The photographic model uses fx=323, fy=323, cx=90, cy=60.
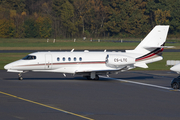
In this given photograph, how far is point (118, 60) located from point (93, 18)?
9381 centimetres

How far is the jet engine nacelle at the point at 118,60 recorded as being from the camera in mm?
29734

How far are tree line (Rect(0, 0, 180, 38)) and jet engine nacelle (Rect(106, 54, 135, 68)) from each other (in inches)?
3206

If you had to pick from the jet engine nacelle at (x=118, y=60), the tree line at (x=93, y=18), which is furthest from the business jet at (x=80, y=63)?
the tree line at (x=93, y=18)

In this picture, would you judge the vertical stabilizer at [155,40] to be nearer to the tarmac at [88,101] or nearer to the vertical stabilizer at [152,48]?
the vertical stabilizer at [152,48]

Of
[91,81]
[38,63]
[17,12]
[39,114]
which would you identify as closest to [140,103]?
[39,114]

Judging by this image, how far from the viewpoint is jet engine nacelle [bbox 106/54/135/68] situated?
97.6 feet

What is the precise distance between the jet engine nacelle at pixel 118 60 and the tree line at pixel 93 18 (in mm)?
81445

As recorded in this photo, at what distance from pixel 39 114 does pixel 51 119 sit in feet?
4.14

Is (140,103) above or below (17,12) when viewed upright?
below

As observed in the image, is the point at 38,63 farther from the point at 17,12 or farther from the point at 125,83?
the point at 17,12

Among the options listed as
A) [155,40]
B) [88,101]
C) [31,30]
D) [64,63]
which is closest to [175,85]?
[155,40]

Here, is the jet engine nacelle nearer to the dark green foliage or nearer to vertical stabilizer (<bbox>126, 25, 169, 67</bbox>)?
vertical stabilizer (<bbox>126, 25, 169, 67</bbox>)

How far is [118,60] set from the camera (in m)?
29.8

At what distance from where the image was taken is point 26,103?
735 inches
